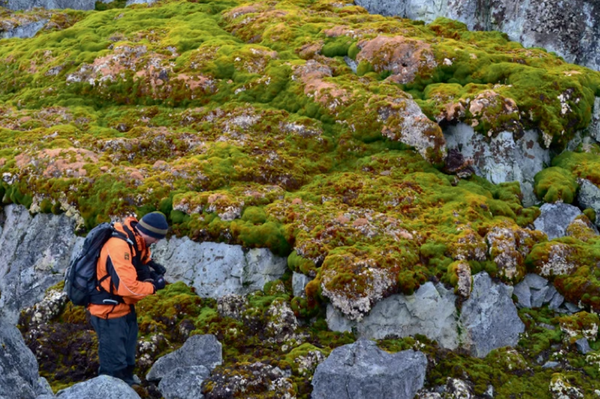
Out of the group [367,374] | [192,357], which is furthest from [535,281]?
[192,357]

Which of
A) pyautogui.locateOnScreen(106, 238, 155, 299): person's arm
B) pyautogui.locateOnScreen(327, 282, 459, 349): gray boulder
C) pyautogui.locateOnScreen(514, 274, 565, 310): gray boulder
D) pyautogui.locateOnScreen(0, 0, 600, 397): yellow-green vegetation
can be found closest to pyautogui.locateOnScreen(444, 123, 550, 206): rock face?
pyautogui.locateOnScreen(0, 0, 600, 397): yellow-green vegetation

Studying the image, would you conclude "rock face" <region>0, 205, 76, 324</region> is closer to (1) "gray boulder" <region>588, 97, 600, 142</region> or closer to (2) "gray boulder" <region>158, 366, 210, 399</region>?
(2) "gray boulder" <region>158, 366, 210, 399</region>

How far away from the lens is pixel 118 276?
11.4m

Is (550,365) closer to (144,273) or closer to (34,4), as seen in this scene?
(144,273)

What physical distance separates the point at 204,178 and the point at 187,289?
4143 millimetres

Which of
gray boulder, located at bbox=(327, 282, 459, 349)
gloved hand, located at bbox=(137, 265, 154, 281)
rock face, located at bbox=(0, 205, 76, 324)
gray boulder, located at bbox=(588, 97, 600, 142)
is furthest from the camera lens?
gray boulder, located at bbox=(588, 97, 600, 142)

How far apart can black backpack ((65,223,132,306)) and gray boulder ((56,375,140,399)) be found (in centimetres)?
202

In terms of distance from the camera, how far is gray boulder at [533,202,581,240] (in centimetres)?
1767

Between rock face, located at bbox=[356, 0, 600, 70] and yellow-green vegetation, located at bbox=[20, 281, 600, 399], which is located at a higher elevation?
rock face, located at bbox=[356, 0, 600, 70]

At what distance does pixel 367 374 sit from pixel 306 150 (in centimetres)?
991

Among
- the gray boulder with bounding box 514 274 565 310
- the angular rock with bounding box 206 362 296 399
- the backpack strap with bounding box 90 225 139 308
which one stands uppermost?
the backpack strap with bounding box 90 225 139 308

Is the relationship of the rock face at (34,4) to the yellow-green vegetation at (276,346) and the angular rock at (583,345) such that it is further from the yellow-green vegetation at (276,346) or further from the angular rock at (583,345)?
the angular rock at (583,345)

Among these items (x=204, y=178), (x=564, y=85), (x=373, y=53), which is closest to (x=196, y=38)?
(x=373, y=53)

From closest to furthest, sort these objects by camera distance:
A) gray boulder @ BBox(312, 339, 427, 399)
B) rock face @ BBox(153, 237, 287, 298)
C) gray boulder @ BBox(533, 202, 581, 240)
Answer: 1. gray boulder @ BBox(312, 339, 427, 399)
2. rock face @ BBox(153, 237, 287, 298)
3. gray boulder @ BBox(533, 202, 581, 240)
